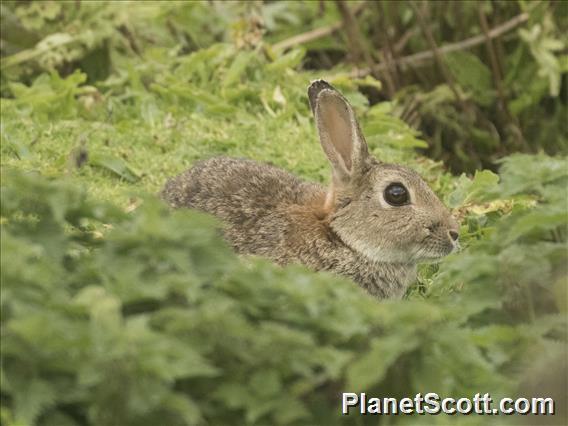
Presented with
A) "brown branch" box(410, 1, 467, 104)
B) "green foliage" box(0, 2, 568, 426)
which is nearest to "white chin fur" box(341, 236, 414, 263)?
"green foliage" box(0, 2, 568, 426)

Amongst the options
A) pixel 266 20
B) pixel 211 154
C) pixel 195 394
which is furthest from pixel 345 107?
pixel 266 20

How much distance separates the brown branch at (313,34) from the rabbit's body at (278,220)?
3885 mm

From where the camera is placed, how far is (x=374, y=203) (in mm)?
6344

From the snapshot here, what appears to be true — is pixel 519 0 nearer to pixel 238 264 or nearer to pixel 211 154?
pixel 211 154

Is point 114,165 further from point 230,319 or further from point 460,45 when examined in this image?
point 230,319

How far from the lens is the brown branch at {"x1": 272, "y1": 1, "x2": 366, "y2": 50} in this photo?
418 inches

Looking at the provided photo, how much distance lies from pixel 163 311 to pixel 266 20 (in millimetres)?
7283

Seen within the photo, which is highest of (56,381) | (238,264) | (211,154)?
(211,154)

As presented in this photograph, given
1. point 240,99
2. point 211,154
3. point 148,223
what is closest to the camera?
point 148,223

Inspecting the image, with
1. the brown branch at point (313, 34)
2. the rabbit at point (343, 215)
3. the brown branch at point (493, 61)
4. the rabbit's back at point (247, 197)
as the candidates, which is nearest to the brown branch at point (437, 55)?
the brown branch at point (493, 61)

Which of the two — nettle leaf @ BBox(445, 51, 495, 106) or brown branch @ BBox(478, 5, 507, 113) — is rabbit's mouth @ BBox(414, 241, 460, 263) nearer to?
brown branch @ BBox(478, 5, 507, 113)

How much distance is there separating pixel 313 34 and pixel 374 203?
4.67m

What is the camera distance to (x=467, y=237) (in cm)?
663

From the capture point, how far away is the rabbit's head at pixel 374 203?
20.5 feet
